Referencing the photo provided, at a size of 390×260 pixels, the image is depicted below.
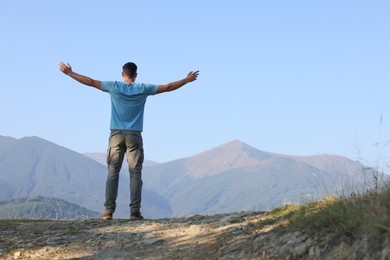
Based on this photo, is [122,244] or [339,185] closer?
[339,185]

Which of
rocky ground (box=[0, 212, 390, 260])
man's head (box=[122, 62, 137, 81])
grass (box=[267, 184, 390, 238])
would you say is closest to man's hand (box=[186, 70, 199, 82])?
man's head (box=[122, 62, 137, 81])

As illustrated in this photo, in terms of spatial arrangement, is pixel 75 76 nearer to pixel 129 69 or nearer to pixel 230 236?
pixel 129 69

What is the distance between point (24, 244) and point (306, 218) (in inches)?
206

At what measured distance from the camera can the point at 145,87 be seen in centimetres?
1107

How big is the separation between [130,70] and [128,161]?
2.08 m

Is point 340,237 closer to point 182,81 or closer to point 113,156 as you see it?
point 182,81

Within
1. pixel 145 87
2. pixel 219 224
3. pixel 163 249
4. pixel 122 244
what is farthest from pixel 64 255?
pixel 145 87

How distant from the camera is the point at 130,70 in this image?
11.3 metres

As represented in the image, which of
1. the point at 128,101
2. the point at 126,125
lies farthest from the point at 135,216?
the point at 128,101

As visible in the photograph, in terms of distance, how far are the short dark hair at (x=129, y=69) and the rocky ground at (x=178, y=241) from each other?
3.35 metres

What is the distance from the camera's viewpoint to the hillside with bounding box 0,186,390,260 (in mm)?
5277

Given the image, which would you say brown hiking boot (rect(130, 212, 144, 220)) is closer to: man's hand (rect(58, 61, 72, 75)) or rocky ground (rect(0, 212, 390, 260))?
rocky ground (rect(0, 212, 390, 260))

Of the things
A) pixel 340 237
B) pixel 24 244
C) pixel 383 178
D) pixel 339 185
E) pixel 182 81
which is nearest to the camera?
pixel 340 237

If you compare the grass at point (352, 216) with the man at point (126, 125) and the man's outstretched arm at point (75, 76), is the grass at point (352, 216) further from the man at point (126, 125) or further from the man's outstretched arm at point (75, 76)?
the man's outstretched arm at point (75, 76)
